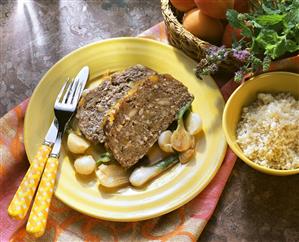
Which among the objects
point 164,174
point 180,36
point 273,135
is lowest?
point 164,174

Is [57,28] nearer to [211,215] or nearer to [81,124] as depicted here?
[81,124]

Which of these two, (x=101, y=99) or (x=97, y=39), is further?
(x=97, y=39)

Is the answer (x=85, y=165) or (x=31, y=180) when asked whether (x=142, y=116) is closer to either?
(x=85, y=165)

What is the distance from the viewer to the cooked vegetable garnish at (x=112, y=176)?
3.98ft

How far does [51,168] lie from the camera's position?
1.21m

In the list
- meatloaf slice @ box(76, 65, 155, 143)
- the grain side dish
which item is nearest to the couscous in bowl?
the grain side dish

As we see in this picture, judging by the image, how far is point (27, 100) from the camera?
4.53 feet

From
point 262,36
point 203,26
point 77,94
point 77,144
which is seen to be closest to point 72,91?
point 77,94

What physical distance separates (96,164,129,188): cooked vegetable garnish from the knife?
0.46 ft

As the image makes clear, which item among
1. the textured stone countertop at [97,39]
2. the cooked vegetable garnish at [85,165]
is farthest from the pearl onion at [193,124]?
the cooked vegetable garnish at [85,165]

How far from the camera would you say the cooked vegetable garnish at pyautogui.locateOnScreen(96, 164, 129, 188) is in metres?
1.21

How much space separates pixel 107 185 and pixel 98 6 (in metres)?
0.67

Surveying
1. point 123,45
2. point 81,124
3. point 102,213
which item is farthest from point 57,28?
point 102,213

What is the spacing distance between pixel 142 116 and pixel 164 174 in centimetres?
16
